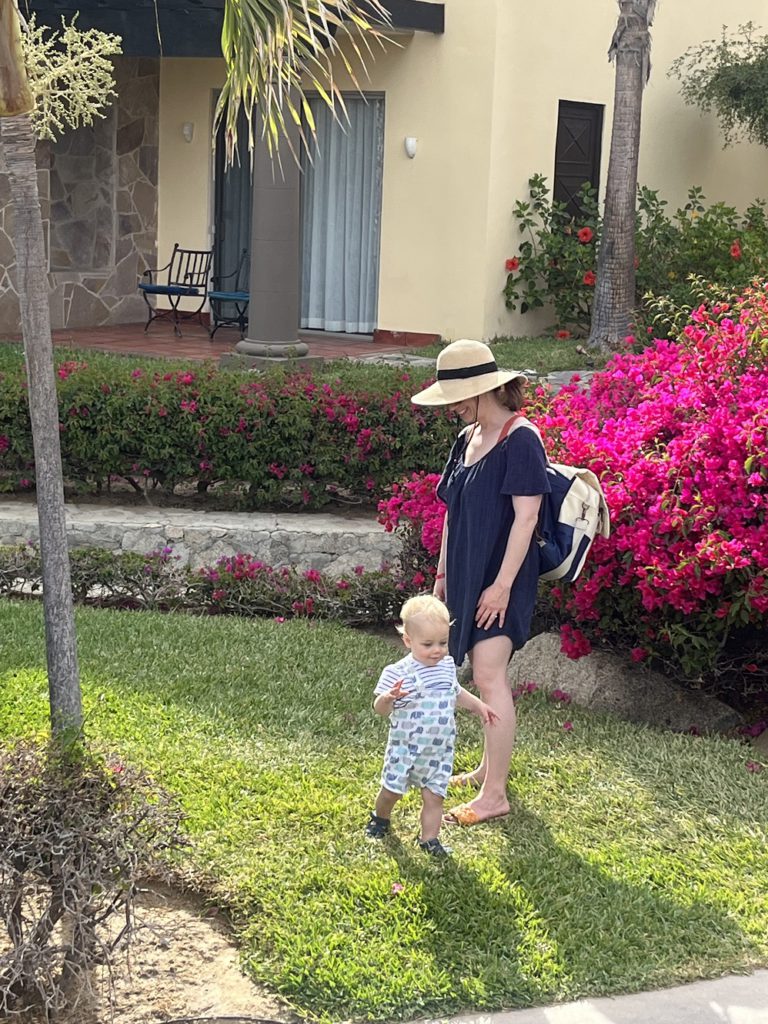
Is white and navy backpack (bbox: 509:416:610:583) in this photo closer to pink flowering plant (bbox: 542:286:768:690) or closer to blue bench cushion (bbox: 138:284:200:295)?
pink flowering plant (bbox: 542:286:768:690)

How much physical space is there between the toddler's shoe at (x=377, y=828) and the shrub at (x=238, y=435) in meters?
4.14

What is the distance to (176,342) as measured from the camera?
13391 mm

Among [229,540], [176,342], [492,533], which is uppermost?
[492,533]

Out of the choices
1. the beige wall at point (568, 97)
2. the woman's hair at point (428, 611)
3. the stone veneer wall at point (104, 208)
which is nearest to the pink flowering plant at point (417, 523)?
the woman's hair at point (428, 611)

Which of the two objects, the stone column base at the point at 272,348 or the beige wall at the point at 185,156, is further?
the beige wall at the point at 185,156

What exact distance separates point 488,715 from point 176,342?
9800mm

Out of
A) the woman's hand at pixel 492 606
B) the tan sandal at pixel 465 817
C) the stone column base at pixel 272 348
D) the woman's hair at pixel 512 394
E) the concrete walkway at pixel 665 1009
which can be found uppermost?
the woman's hair at pixel 512 394

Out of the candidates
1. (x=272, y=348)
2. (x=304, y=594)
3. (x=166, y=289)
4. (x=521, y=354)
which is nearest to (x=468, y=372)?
(x=304, y=594)

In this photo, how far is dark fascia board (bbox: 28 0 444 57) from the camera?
1164 centimetres

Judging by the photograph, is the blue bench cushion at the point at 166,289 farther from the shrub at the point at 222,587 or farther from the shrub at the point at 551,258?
the shrub at the point at 222,587

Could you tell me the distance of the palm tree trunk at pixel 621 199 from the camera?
1253 cm

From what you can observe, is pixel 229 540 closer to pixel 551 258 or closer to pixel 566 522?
pixel 566 522

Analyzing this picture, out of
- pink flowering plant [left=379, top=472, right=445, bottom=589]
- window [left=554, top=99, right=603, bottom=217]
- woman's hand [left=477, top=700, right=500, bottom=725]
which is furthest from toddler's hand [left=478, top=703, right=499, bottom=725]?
window [left=554, top=99, right=603, bottom=217]

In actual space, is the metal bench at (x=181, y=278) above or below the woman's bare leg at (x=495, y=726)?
above
